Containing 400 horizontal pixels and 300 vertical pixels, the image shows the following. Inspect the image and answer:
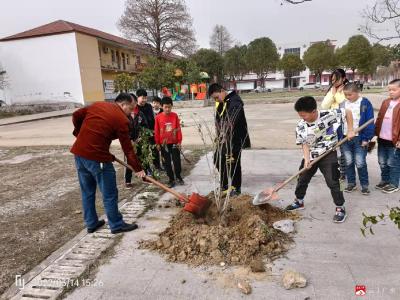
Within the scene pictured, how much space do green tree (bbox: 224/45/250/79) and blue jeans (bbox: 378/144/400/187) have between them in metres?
45.7

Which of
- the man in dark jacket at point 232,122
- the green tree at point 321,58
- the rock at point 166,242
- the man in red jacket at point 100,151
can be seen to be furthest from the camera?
the green tree at point 321,58

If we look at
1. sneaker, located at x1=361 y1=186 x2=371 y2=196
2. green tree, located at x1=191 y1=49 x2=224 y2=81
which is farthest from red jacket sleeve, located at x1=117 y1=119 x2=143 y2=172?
green tree, located at x1=191 y1=49 x2=224 y2=81

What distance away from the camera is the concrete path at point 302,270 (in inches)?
99.8

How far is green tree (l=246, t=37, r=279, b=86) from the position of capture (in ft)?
160

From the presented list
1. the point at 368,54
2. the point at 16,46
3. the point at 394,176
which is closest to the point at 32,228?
the point at 394,176

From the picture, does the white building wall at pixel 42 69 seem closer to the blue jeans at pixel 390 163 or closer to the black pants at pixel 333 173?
the blue jeans at pixel 390 163

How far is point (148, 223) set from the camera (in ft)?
12.9

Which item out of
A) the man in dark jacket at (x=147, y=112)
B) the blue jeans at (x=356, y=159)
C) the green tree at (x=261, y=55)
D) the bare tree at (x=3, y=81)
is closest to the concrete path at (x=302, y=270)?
the blue jeans at (x=356, y=159)

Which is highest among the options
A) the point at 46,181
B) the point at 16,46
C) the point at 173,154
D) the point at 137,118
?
the point at 16,46

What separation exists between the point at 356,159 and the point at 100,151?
130 inches

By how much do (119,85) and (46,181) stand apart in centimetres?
2711

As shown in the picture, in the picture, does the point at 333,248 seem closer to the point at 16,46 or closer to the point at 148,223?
the point at 148,223

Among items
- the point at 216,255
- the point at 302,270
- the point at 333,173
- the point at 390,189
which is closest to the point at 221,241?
the point at 216,255

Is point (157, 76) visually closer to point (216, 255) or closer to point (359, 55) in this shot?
point (359, 55)
